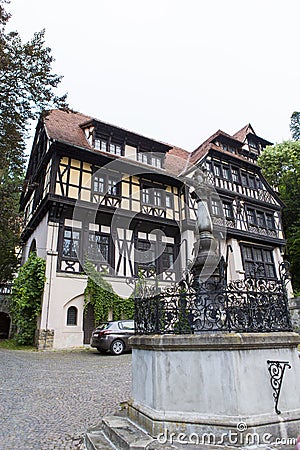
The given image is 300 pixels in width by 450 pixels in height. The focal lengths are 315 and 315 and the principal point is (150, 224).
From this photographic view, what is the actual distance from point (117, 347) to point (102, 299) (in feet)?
13.1

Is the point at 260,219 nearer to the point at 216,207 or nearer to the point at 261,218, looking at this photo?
the point at 261,218

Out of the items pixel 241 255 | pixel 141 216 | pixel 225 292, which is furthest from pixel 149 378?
pixel 241 255

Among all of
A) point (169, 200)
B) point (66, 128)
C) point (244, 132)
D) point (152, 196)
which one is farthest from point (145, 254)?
point (244, 132)

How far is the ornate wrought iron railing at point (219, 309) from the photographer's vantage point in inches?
164

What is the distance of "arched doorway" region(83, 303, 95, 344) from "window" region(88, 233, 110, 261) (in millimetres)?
2534

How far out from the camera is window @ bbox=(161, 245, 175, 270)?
19.4 metres

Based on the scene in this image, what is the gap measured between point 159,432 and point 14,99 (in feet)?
32.2

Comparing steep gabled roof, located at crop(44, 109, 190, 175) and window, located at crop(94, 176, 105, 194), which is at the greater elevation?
steep gabled roof, located at crop(44, 109, 190, 175)

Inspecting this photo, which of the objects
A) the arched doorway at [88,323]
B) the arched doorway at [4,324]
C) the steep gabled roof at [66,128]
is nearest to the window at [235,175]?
the steep gabled roof at [66,128]

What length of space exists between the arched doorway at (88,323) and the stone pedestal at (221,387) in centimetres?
1226

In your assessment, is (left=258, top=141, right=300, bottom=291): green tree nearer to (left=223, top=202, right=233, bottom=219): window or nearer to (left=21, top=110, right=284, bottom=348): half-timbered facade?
(left=21, top=110, right=284, bottom=348): half-timbered facade

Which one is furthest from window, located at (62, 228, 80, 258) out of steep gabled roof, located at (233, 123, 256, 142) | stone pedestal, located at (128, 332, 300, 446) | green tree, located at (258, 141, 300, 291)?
steep gabled roof, located at (233, 123, 256, 142)

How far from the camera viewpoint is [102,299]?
15898 mm

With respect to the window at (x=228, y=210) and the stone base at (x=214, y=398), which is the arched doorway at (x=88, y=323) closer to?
the window at (x=228, y=210)
